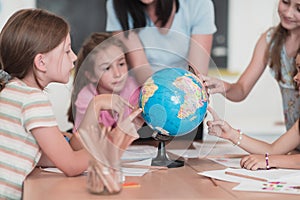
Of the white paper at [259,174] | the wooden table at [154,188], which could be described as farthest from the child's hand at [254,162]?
the wooden table at [154,188]

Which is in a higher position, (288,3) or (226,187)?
(288,3)

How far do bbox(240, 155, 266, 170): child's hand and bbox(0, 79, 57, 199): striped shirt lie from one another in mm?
630

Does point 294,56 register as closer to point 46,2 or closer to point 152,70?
point 152,70

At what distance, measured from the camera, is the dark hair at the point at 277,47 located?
262cm

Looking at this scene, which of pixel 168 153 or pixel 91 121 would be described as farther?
pixel 168 153

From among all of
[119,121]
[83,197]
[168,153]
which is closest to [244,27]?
[168,153]

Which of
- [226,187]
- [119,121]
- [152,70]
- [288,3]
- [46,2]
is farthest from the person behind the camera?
[46,2]

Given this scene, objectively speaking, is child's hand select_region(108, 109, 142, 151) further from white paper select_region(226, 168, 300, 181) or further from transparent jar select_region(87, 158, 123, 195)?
white paper select_region(226, 168, 300, 181)

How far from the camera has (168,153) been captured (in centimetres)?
212

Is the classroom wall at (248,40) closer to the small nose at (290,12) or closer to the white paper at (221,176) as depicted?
the small nose at (290,12)

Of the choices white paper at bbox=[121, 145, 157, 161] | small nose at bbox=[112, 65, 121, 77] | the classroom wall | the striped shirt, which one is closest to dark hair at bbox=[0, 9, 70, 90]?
the striped shirt

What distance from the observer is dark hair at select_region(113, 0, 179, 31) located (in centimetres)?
272

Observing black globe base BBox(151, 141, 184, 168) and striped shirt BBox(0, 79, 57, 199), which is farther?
black globe base BBox(151, 141, 184, 168)

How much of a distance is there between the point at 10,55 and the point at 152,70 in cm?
46
